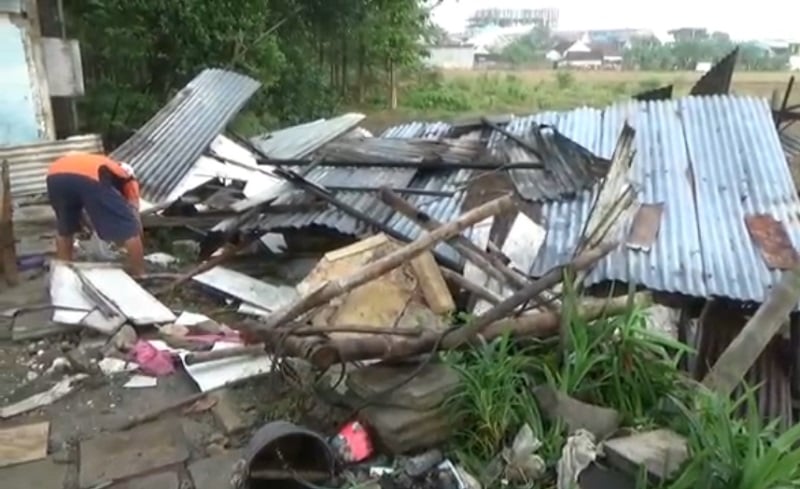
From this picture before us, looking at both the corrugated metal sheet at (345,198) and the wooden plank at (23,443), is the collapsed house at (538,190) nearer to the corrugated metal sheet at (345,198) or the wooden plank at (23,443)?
the corrugated metal sheet at (345,198)

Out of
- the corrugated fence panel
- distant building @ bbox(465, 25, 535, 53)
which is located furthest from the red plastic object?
distant building @ bbox(465, 25, 535, 53)

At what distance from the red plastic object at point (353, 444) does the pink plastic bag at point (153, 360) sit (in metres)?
1.49

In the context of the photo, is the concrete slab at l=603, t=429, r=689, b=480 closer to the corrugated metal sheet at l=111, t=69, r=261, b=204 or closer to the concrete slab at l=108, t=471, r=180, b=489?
the concrete slab at l=108, t=471, r=180, b=489

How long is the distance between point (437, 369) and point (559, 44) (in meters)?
31.0

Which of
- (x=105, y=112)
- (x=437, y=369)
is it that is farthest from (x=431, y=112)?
(x=437, y=369)

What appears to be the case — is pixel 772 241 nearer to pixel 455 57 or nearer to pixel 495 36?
pixel 455 57

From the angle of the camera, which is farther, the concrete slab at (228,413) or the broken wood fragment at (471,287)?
the broken wood fragment at (471,287)

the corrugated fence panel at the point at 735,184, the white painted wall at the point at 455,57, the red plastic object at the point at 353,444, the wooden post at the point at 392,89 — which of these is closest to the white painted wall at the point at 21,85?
the red plastic object at the point at 353,444

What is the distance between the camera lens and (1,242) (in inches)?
214

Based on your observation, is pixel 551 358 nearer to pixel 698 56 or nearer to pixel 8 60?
pixel 8 60

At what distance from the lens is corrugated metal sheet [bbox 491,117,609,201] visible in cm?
588

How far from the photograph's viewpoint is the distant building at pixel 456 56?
25.4m

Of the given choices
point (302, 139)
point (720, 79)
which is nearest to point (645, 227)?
point (302, 139)

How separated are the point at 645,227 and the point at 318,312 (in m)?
2.66
